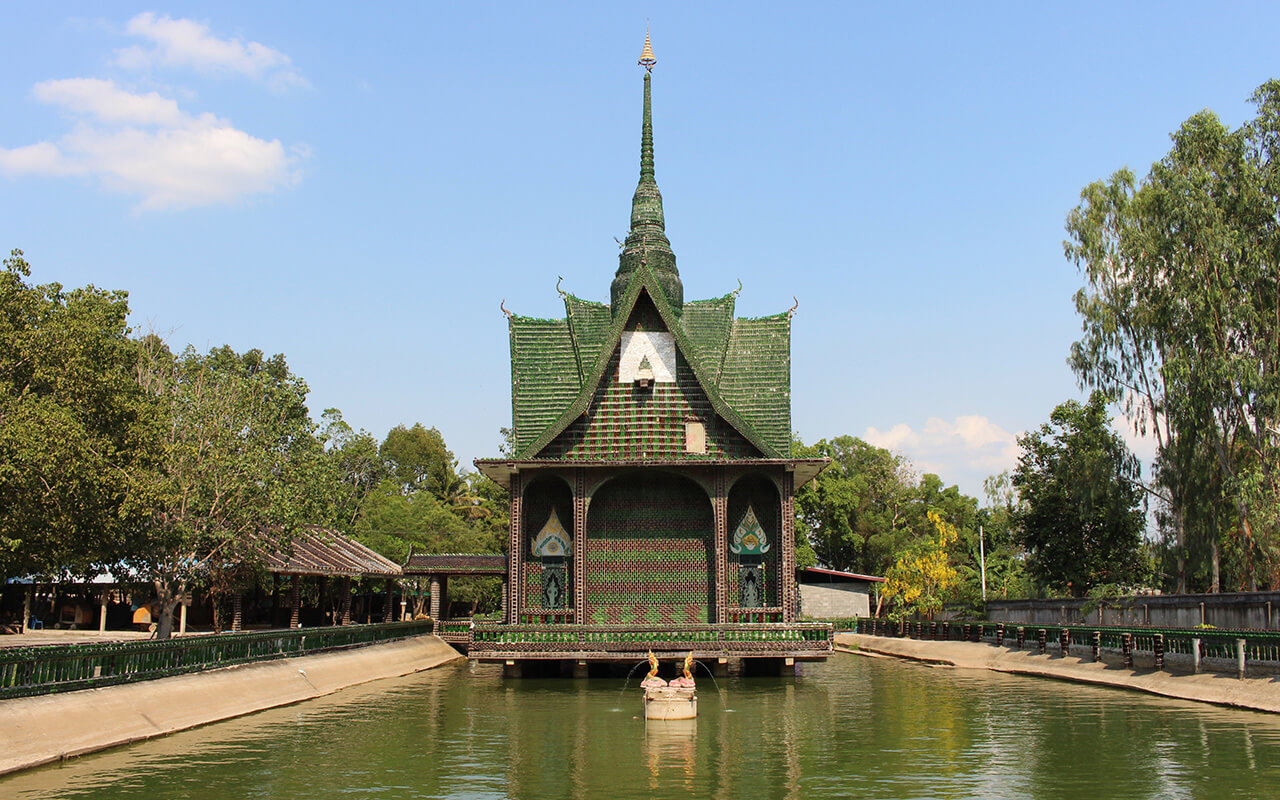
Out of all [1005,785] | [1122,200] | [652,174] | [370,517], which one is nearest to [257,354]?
[370,517]

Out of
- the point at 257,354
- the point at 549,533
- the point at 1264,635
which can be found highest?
the point at 257,354

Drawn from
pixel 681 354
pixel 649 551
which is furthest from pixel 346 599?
pixel 681 354

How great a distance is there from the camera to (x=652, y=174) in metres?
40.8

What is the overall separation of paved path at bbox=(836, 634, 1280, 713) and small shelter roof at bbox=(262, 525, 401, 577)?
20.0 meters

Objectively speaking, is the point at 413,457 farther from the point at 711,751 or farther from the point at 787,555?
the point at 711,751

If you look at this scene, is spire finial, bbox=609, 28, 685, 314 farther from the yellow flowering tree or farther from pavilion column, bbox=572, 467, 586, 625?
the yellow flowering tree

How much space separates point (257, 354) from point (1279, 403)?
5265 cm

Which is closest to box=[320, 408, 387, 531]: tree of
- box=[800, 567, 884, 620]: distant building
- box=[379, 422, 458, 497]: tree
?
box=[379, 422, 458, 497]: tree

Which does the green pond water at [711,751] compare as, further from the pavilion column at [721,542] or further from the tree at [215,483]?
the pavilion column at [721,542]

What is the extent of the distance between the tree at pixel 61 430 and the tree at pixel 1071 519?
3238 centimetres

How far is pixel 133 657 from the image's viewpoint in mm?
19469

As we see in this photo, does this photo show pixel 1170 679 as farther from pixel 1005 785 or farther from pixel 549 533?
pixel 549 533

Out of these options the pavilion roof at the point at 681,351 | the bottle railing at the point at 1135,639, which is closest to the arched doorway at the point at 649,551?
the pavilion roof at the point at 681,351

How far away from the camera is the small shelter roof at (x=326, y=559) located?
3634cm
